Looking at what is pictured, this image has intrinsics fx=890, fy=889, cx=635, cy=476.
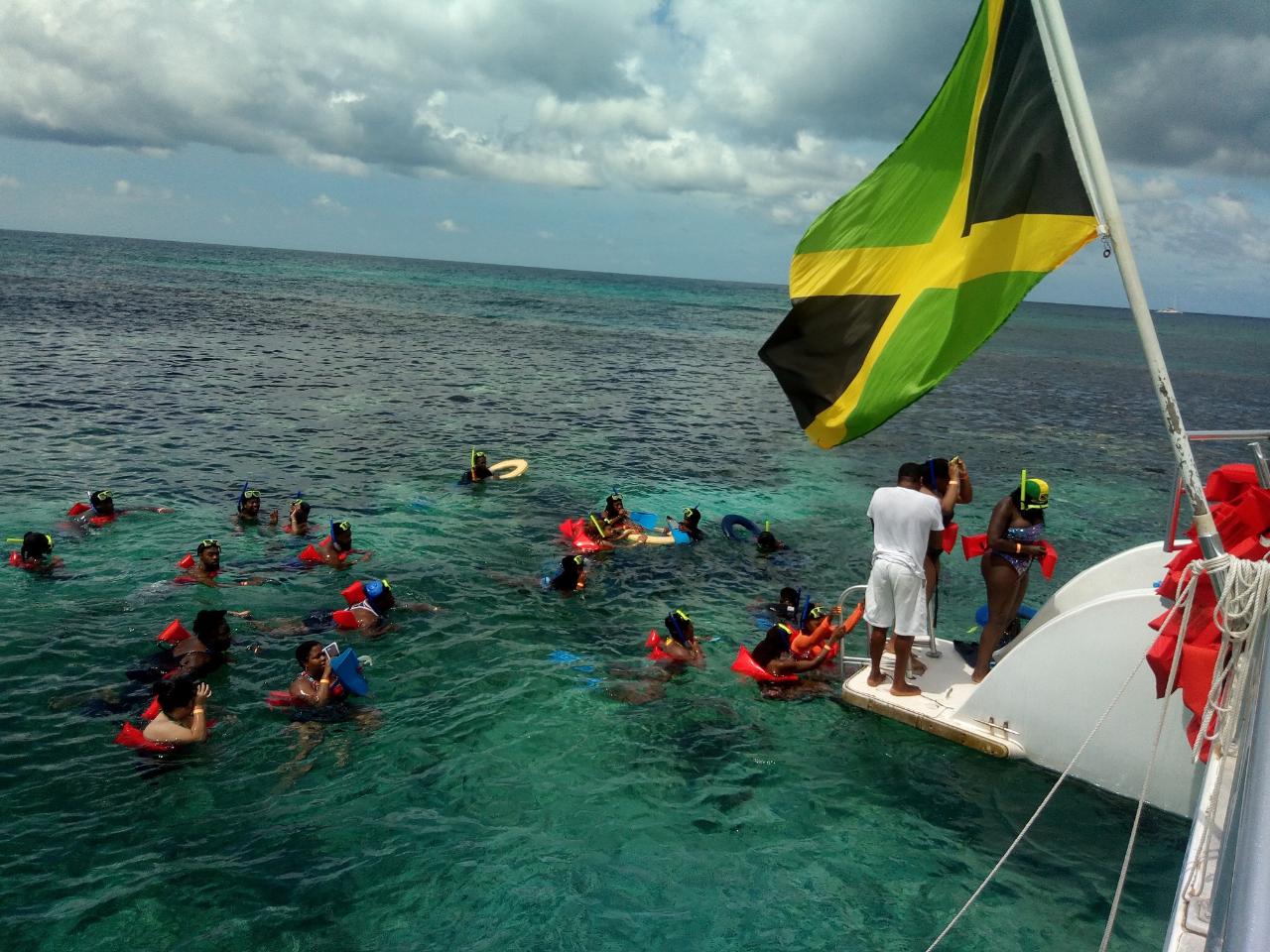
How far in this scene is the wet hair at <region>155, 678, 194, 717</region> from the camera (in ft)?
32.7

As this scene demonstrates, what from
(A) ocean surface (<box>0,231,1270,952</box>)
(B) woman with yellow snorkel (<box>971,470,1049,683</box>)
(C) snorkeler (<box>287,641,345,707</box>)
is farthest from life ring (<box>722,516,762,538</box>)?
(C) snorkeler (<box>287,641,345,707</box>)

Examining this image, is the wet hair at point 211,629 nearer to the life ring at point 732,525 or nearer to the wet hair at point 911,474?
the wet hair at point 911,474

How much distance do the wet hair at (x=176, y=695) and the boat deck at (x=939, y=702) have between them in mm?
7508

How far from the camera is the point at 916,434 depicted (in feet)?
120

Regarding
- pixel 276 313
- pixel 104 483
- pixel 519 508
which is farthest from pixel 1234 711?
pixel 276 313

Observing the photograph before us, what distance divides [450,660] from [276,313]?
70.6m

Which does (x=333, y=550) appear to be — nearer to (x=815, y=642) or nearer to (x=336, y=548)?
(x=336, y=548)

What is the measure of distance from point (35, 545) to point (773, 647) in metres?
12.4

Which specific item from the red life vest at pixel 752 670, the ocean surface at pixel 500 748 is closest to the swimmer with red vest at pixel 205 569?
the ocean surface at pixel 500 748

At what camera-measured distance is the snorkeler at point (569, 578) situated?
15109 millimetres

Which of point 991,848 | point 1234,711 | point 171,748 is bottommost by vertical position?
point 171,748

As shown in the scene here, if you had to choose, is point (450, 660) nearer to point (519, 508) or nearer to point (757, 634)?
point (757, 634)

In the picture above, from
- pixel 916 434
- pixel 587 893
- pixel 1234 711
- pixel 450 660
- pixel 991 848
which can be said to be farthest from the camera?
pixel 916 434

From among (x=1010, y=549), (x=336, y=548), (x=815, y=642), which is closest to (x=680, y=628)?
(x=815, y=642)
